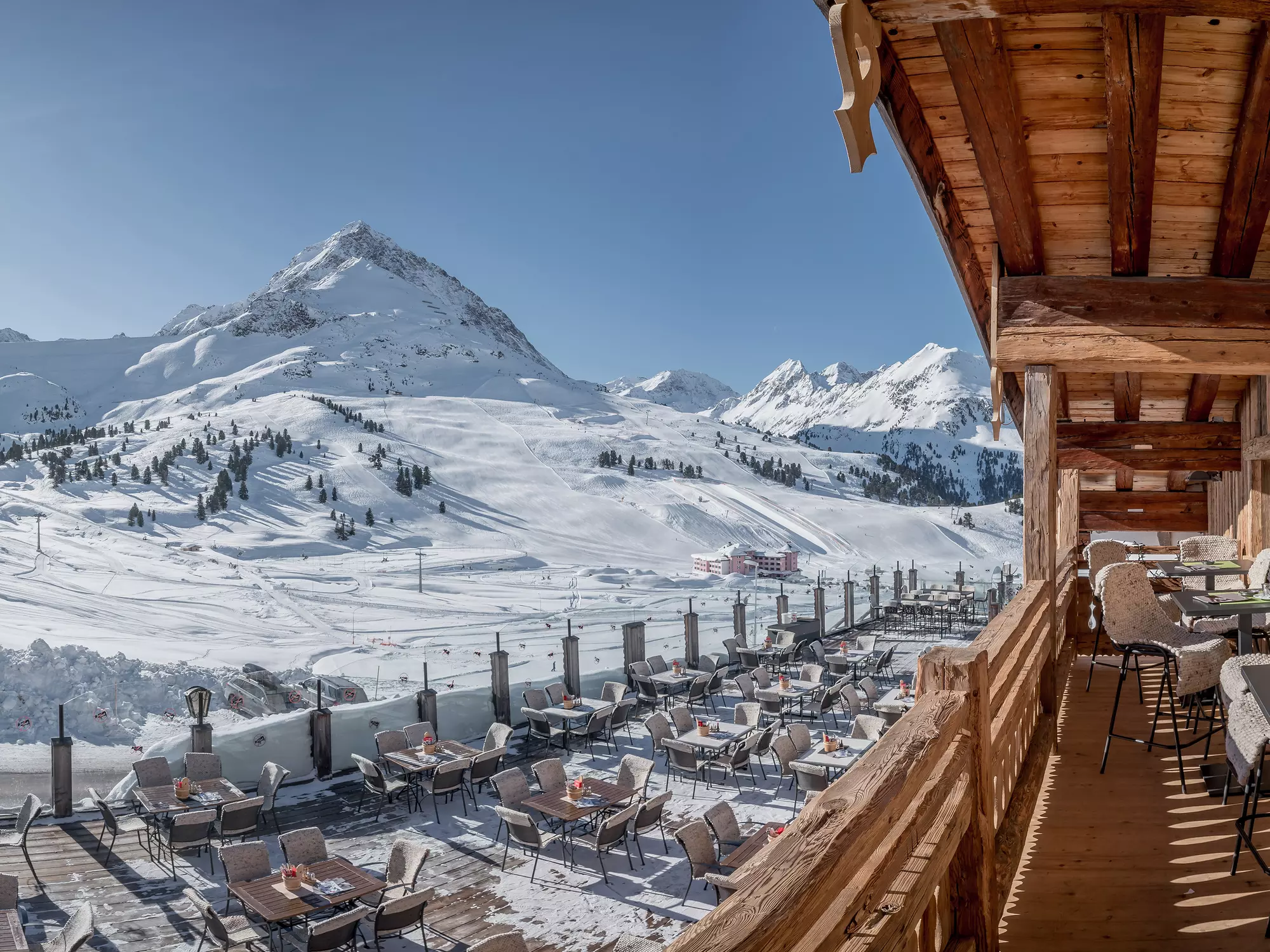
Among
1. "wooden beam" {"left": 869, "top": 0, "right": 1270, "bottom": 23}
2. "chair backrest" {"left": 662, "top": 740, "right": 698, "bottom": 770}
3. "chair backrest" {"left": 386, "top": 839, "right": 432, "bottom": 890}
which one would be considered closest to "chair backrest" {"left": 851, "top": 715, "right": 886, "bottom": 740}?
"chair backrest" {"left": 662, "top": 740, "right": 698, "bottom": 770}

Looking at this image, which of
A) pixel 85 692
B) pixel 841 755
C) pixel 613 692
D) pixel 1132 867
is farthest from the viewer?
pixel 85 692

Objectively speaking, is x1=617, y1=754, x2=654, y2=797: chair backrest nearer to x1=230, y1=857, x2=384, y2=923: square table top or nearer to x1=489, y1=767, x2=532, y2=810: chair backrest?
x1=489, y1=767, x2=532, y2=810: chair backrest

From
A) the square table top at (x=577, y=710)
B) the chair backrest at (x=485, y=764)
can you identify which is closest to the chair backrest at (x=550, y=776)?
the chair backrest at (x=485, y=764)

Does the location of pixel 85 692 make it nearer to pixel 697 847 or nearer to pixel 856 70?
pixel 697 847

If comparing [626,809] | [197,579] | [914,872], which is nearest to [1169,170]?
[914,872]

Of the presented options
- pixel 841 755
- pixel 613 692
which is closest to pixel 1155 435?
pixel 841 755

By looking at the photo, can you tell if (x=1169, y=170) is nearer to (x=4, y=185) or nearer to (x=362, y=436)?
(x=4, y=185)

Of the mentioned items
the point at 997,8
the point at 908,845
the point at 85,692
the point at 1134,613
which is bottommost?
the point at 85,692
